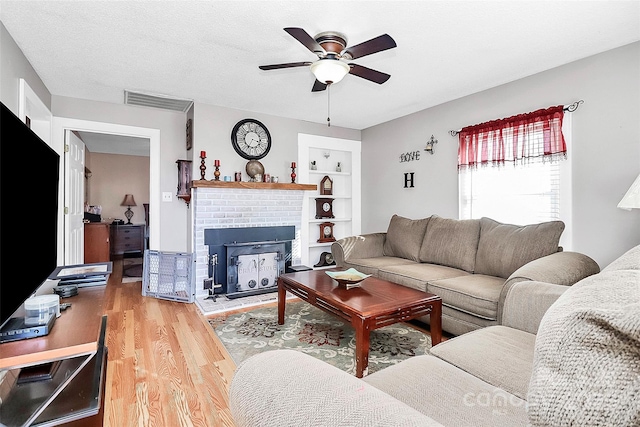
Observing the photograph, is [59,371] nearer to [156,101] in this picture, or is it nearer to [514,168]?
[156,101]

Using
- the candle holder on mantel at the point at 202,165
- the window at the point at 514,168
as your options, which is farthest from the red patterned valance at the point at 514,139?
the candle holder on mantel at the point at 202,165

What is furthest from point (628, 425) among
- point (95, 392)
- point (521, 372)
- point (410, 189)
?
point (410, 189)

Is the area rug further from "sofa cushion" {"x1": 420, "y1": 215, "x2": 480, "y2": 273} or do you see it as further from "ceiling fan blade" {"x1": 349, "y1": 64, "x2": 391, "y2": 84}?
"ceiling fan blade" {"x1": 349, "y1": 64, "x2": 391, "y2": 84}

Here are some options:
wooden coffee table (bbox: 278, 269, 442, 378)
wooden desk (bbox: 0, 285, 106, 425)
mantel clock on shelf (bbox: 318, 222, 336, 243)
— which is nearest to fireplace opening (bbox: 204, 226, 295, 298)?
mantel clock on shelf (bbox: 318, 222, 336, 243)

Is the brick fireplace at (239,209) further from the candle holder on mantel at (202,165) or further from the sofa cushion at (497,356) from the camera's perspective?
the sofa cushion at (497,356)

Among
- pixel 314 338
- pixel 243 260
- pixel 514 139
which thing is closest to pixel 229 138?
pixel 243 260

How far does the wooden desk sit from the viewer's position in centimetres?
113

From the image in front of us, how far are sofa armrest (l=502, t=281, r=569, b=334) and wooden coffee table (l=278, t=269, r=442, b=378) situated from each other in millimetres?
536

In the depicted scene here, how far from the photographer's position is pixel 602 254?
2562 mm

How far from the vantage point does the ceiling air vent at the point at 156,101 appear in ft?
11.5

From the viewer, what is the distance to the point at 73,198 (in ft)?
12.6

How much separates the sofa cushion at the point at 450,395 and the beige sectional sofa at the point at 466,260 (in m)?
1.14

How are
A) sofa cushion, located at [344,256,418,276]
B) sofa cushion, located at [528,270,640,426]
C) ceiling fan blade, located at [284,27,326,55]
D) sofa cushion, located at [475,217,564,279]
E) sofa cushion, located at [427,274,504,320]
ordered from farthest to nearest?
sofa cushion, located at [344,256,418,276] < sofa cushion, located at [475,217,564,279] < sofa cushion, located at [427,274,504,320] < ceiling fan blade, located at [284,27,326,55] < sofa cushion, located at [528,270,640,426]

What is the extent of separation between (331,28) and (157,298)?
130 inches
